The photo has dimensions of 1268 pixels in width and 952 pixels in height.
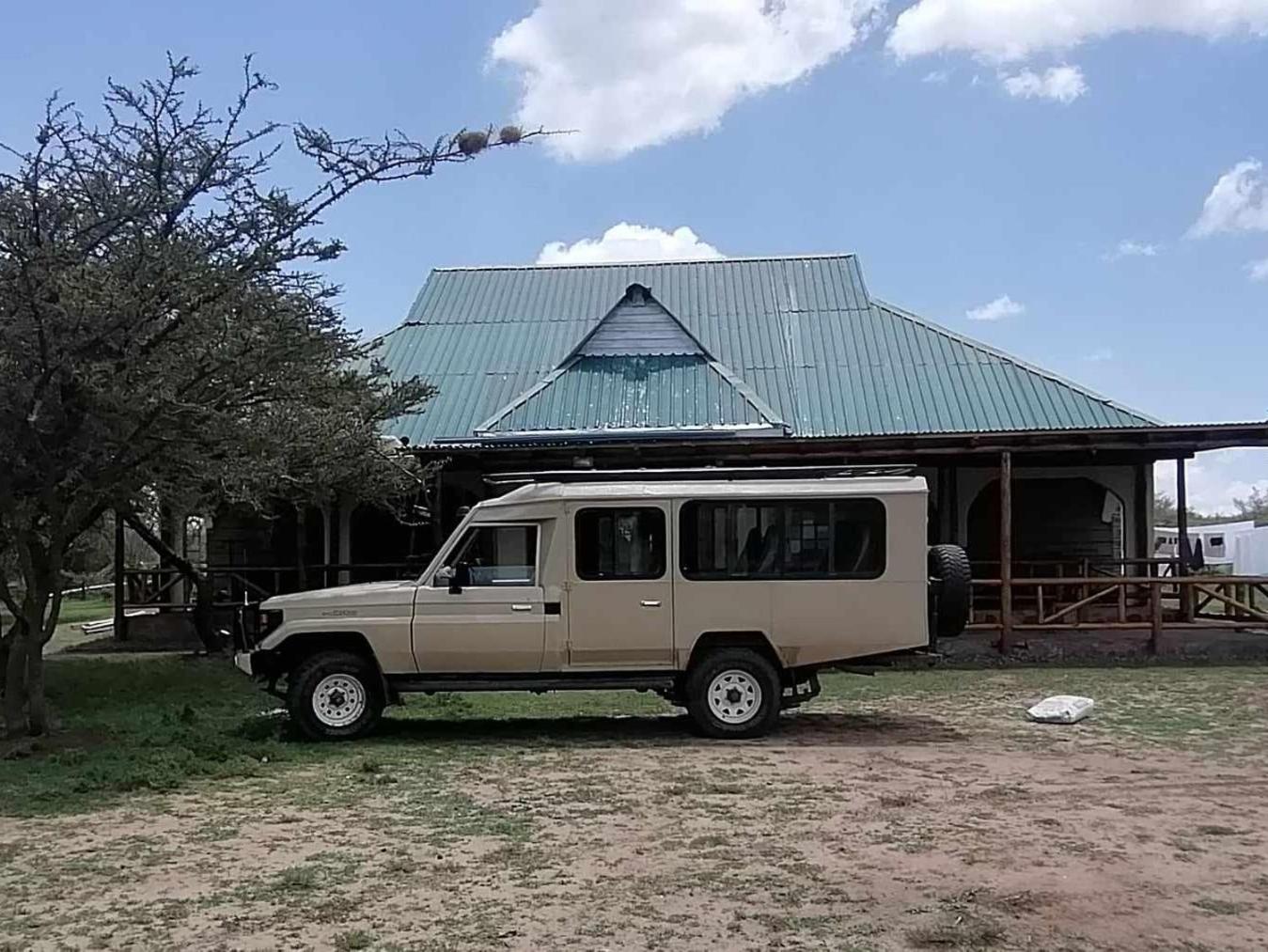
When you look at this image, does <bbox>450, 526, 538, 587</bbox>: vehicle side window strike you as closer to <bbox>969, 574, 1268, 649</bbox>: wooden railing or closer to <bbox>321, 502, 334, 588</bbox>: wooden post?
<bbox>969, 574, 1268, 649</bbox>: wooden railing

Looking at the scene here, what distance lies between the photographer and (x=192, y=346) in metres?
8.92

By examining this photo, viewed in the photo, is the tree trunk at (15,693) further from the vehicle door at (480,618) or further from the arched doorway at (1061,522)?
the arched doorway at (1061,522)

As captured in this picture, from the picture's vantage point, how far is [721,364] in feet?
69.8

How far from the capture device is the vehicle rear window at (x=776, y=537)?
9.92 meters

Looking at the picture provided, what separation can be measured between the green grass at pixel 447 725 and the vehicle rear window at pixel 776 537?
145cm

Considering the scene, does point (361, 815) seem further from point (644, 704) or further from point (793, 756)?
point (644, 704)

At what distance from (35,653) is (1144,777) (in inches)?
326

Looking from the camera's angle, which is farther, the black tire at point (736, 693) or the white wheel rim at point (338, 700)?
the black tire at point (736, 693)

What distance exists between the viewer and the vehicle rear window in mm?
9922

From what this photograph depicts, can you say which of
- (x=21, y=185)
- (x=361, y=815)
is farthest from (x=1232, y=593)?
(x=21, y=185)

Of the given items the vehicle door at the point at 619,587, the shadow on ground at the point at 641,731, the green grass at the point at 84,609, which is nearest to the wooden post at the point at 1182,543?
the shadow on ground at the point at 641,731

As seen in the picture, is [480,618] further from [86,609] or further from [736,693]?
[86,609]

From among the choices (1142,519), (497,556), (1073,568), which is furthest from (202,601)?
(1142,519)

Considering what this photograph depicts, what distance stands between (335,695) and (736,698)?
3.17 m
